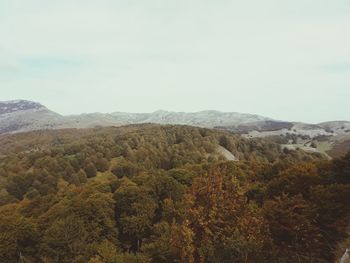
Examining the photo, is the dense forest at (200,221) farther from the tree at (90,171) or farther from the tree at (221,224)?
the tree at (90,171)

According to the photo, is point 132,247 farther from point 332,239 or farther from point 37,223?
point 332,239

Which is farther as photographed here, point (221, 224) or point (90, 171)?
point (90, 171)

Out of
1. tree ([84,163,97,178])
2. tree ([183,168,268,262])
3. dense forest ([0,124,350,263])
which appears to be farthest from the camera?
tree ([84,163,97,178])

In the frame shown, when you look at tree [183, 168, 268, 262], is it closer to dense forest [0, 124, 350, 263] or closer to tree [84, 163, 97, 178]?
dense forest [0, 124, 350, 263]

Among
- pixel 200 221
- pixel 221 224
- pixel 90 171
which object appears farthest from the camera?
pixel 90 171

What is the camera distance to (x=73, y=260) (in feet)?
154

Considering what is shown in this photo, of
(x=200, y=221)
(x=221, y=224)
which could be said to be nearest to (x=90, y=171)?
(x=221, y=224)

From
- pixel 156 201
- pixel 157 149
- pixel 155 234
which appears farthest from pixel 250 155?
pixel 155 234

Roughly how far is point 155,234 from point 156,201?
1337cm

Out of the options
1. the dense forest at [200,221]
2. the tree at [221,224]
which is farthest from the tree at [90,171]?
the tree at [221,224]

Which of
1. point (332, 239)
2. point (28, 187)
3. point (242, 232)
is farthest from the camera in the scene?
point (28, 187)

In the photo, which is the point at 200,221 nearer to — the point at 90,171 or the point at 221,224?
the point at 221,224

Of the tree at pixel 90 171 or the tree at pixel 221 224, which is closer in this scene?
the tree at pixel 221 224

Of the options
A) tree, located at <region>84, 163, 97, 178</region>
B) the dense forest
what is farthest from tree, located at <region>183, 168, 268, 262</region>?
tree, located at <region>84, 163, 97, 178</region>
